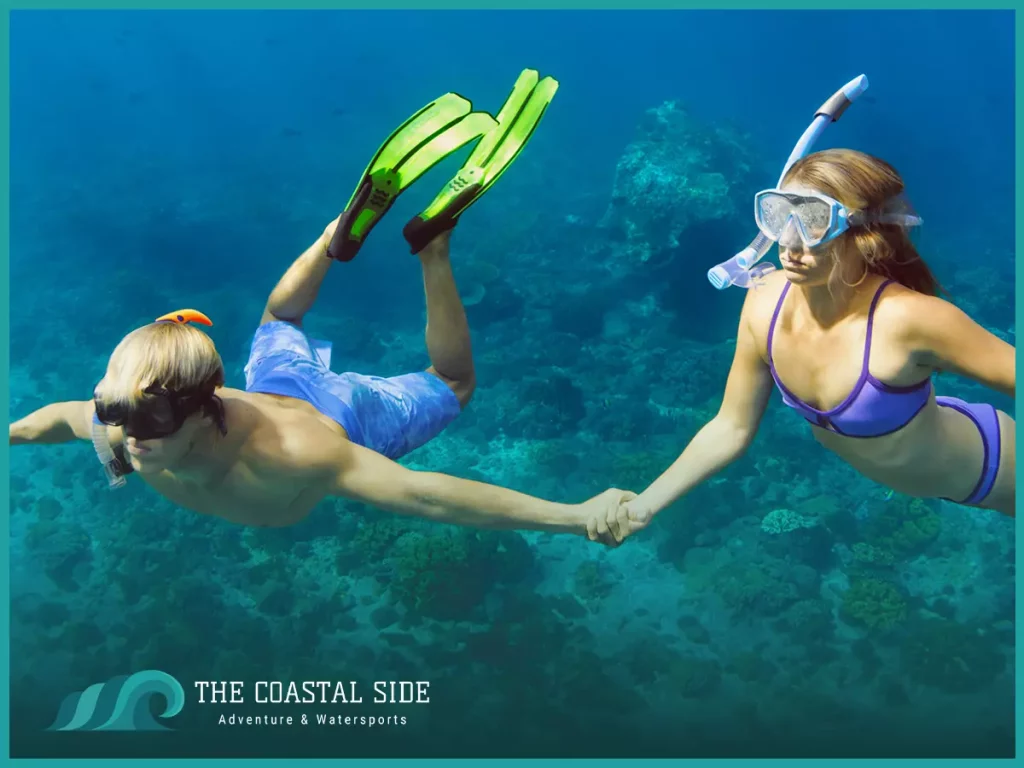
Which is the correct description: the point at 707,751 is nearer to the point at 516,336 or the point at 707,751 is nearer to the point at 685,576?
the point at 685,576

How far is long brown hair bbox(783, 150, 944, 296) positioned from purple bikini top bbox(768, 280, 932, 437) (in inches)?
3.6

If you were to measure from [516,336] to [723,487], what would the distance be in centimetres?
302

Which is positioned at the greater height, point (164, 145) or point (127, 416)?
point (164, 145)

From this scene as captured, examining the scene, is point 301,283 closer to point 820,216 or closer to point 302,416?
point 302,416

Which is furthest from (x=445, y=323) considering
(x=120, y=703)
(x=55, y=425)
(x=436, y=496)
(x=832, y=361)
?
(x=120, y=703)

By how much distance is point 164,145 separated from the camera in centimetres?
1681

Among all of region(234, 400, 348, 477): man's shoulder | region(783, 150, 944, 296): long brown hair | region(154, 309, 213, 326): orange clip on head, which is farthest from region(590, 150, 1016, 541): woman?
region(154, 309, 213, 326): orange clip on head

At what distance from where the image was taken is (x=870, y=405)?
3.24m

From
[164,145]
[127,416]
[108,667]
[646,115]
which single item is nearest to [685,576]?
[108,667]

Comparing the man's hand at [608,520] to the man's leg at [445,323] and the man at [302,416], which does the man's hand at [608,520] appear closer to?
the man at [302,416]

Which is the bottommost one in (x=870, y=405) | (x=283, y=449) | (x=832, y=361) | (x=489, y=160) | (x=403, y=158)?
(x=870, y=405)

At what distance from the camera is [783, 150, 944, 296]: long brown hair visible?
10.0 feet

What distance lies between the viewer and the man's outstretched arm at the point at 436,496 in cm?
366

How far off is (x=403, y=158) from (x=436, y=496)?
1.46m
